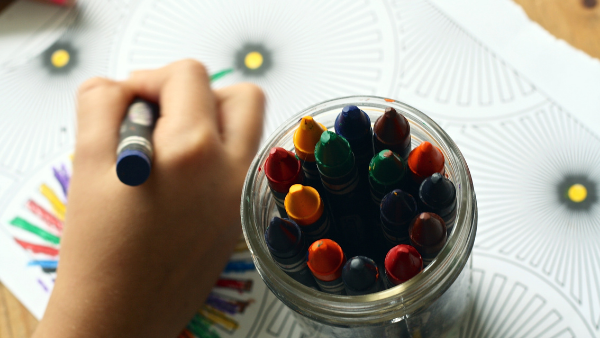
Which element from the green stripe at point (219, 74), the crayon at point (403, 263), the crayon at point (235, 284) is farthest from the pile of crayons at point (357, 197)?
the green stripe at point (219, 74)

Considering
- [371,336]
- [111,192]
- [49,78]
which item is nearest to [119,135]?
[111,192]

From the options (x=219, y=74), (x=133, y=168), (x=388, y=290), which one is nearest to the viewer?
(x=388, y=290)

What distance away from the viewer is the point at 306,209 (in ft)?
1.00

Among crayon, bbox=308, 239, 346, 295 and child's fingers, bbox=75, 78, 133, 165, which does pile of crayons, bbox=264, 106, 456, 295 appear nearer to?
crayon, bbox=308, 239, 346, 295

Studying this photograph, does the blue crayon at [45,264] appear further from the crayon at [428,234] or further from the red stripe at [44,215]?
the crayon at [428,234]

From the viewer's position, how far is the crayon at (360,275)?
28 cm

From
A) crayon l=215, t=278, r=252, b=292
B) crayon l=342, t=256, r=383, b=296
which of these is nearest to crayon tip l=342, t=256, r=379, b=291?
crayon l=342, t=256, r=383, b=296

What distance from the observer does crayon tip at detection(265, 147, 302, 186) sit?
31cm

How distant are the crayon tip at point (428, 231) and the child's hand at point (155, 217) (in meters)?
0.22

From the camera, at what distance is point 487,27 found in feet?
1.71

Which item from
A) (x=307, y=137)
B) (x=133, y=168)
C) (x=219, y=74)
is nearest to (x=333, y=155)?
(x=307, y=137)

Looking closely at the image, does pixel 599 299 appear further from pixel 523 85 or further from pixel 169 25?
pixel 169 25

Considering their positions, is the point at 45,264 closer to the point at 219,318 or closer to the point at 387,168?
the point at 219,318

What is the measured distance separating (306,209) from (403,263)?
2.6 inches
